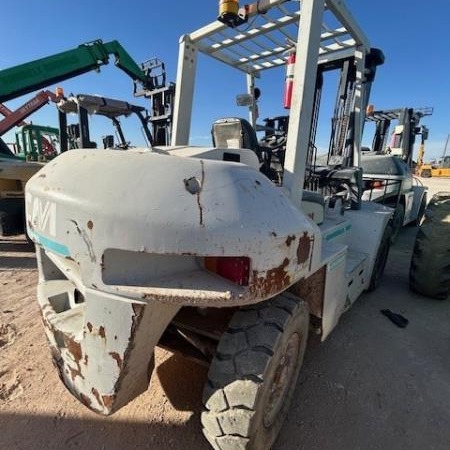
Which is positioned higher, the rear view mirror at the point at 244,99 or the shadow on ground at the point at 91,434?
the rear view mirror at the point at 244,99

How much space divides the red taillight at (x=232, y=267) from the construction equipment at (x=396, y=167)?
489cm

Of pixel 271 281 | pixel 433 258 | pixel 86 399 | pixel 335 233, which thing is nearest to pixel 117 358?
pixel 86 399

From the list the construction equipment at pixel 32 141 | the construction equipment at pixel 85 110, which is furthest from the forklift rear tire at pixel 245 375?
the construction equipment at pixel 32 141

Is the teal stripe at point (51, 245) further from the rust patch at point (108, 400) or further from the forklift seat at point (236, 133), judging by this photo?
the forklift seat at point (236, 133)

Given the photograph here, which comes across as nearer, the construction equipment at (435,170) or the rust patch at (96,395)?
the rust patch at (96,395)

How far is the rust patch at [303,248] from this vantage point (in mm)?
1541

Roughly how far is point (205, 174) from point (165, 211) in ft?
0.75

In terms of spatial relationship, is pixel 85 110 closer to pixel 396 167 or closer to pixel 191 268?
pixel 191 268

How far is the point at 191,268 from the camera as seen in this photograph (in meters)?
1.44

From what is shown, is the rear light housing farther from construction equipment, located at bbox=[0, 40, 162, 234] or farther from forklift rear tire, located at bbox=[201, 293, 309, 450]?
forklift rear tire, located at bbox=[201, 293, 309, 450]

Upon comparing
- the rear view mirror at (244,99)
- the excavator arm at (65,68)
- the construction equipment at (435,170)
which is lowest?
the construction equipment at (435,170)

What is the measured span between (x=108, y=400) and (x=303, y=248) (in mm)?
1106

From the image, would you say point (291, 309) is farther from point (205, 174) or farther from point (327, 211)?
point (327, 211)

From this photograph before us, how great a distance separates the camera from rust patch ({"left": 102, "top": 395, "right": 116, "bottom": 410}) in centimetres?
145
